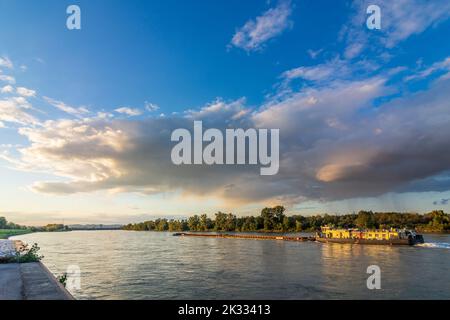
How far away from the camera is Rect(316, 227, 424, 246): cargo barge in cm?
9494

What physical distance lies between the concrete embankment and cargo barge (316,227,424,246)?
97.2 metres

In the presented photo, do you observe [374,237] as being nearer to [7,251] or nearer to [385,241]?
[385,241]

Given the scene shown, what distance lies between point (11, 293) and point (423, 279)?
42551mm

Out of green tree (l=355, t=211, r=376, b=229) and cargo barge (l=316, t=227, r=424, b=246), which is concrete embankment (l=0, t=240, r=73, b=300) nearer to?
cargo barge (l=316, t=227, r=424, b=246)

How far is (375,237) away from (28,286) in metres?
102

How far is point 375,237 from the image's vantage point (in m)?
100

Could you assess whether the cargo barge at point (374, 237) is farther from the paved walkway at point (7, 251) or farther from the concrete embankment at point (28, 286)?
the concrete embankment at point (28, 286)

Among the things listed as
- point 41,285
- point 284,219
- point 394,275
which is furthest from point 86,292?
point 284,219

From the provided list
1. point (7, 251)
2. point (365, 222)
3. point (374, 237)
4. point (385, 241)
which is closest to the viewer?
point (7, 251)

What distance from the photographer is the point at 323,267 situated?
163 ft

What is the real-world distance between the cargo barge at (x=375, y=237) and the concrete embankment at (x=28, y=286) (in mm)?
97210

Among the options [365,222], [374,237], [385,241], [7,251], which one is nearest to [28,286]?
[7,251]

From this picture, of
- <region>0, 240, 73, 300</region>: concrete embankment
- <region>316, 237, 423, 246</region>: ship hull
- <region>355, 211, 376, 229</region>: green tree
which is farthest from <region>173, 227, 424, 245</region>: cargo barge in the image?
<region>0, 240, 73, 300</region>: concrete embankment
